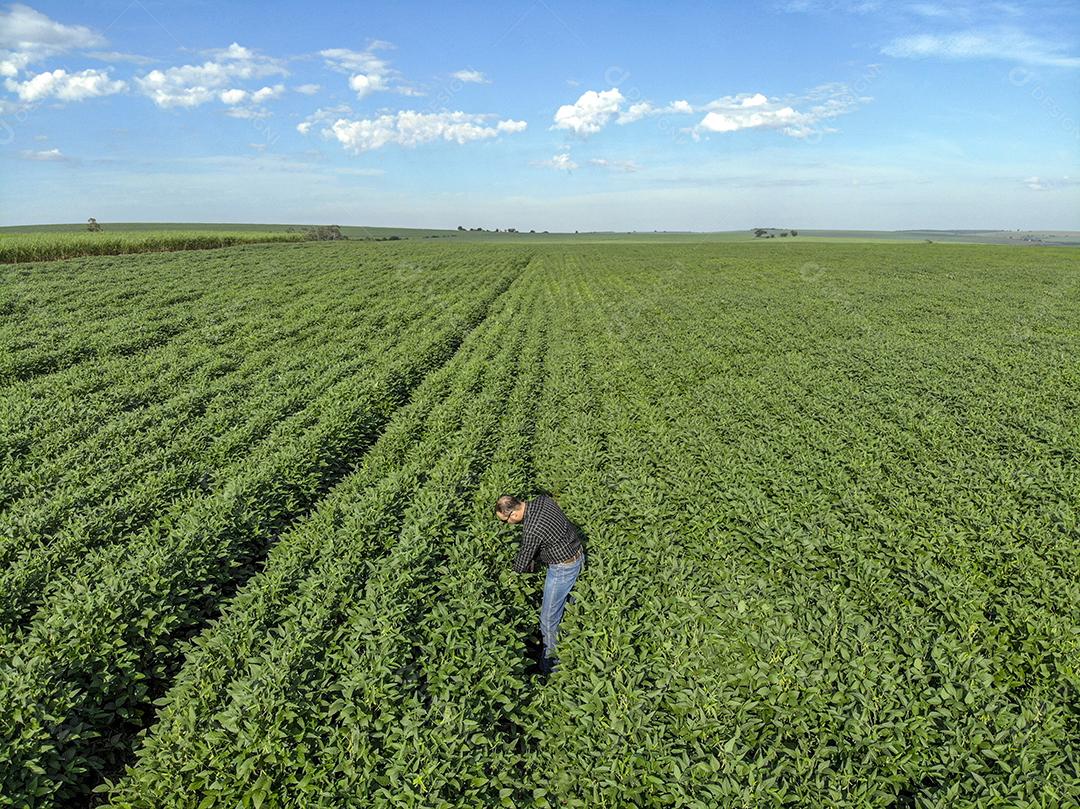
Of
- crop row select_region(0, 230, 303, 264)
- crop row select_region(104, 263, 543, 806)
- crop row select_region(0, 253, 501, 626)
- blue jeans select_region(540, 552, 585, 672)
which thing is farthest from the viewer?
crop row select_region(0, 230, 303, 264)

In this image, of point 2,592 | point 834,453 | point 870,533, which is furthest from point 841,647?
point 2,592

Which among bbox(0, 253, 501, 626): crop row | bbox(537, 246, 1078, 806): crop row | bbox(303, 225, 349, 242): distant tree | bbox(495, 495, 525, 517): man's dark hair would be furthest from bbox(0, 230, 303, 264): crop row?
bbox(495, 495, 525, 517): man's dark hair

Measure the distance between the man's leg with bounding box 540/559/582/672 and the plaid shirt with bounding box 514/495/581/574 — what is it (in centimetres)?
13

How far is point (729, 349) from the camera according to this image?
23297mm

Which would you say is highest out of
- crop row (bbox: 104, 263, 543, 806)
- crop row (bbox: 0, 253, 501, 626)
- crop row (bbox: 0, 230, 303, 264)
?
crop row (bbox: 0, 230, 303, 264)

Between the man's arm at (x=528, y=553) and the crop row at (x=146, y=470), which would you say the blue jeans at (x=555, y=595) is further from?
the crop row at (x=146, y=470)

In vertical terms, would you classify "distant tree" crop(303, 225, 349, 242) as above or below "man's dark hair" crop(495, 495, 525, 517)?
above

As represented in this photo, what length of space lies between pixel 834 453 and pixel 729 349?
38.4 ft

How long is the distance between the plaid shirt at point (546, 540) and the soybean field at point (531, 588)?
47cm

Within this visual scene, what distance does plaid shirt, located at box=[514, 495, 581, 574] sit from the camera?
287 inches

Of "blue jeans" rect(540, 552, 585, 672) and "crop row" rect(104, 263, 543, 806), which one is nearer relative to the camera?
"crop row" rect(104, 263, 543, 806)

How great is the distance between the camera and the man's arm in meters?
7.31

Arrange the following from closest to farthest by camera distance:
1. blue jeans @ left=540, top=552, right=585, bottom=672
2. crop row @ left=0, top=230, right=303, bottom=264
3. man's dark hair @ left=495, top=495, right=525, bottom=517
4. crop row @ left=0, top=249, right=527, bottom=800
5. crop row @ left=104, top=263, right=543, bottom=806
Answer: crop row @ left=104, top=263, right=543, bottom=806 → crop row @ left=0, top=249, right=527, bottom=800 → blue jeans @ left=540, top=552, right=585, bottom=672 → man's dark hair @ left=495, top=495, right=525, bottom=517 → crop row @ left=0, top=230, right=303, bottom=264

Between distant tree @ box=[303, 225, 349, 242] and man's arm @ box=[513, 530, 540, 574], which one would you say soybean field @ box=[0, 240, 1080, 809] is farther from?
distant tree @ box=[303, 225, 349, 242]
